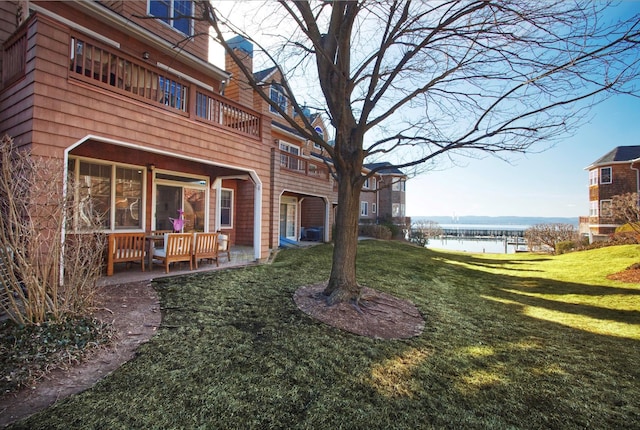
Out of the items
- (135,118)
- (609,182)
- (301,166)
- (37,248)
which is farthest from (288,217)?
(609,182)

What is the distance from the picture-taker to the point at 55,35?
4.84 metres

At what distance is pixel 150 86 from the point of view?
6430mm

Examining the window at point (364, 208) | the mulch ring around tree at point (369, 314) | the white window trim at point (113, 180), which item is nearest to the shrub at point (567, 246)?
the window at point (364, 208)

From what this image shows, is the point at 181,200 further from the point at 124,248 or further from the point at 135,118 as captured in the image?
the point at 135,118

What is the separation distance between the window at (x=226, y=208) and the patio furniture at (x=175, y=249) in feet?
18.1

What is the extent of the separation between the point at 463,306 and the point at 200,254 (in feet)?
21.7

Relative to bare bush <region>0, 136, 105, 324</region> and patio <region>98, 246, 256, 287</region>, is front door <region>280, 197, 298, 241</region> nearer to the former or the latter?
patio <region>98, 246, 256, 287</region>

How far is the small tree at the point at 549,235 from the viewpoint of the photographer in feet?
76.7

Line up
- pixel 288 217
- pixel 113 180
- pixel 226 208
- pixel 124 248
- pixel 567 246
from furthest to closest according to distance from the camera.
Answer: pixel 567 246
pixel 288 217
pixel 226 208
pixel 113 180
pixel 124 248

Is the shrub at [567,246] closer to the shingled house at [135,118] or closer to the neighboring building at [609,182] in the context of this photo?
the neighboring building at [609,182]

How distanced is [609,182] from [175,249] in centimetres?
3545

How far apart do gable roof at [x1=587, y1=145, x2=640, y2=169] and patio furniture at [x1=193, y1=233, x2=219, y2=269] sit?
3429 centimetres

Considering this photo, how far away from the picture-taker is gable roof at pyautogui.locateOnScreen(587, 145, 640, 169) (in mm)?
Result: 25781

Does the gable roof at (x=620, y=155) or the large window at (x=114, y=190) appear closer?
the large window at (x=114, y=190)
